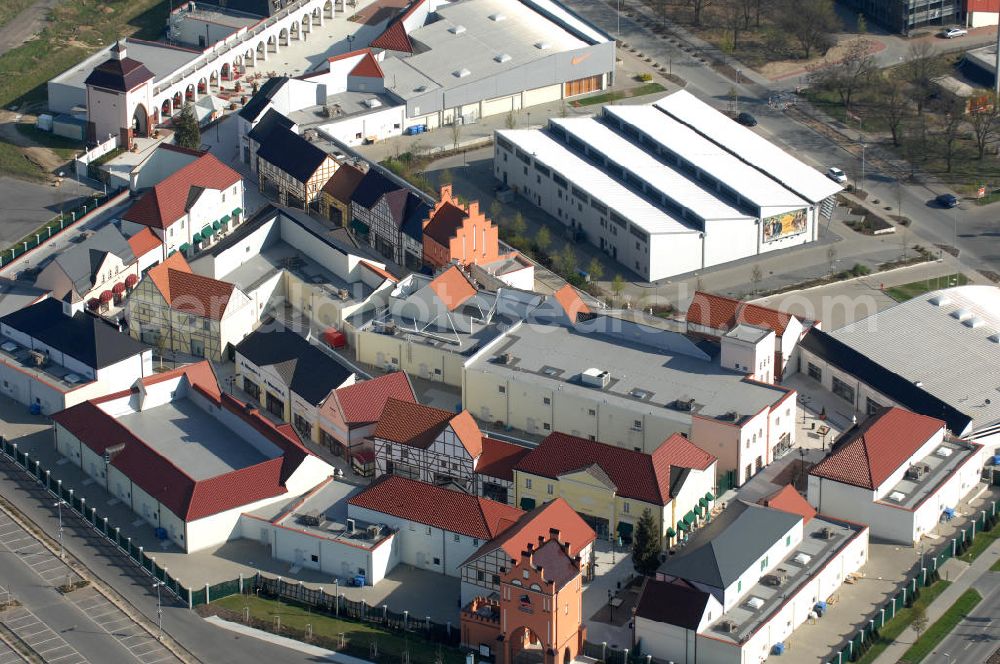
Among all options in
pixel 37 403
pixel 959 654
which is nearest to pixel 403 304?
pixel 37 403

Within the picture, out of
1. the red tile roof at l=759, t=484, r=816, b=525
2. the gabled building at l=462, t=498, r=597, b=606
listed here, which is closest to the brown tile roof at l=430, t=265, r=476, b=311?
the gabled building at l=462, t=498, r=597, b=606

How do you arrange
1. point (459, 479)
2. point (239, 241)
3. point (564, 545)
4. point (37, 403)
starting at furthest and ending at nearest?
point (239, 241)
point (37, 403)
point (459, 479)
point (564, 545)

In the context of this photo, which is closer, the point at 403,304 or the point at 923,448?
the point at 923,448

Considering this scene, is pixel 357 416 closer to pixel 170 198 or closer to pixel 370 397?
pixel 370 397

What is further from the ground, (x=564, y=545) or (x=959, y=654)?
(x=564, y=545)

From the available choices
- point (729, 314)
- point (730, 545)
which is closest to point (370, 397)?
point (729, 314)

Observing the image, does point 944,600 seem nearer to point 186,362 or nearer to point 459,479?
point 459,479

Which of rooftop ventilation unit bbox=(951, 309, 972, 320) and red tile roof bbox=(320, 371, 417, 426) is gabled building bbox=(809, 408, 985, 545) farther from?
red tile roof bbox=(320, 371, 417, 426)
